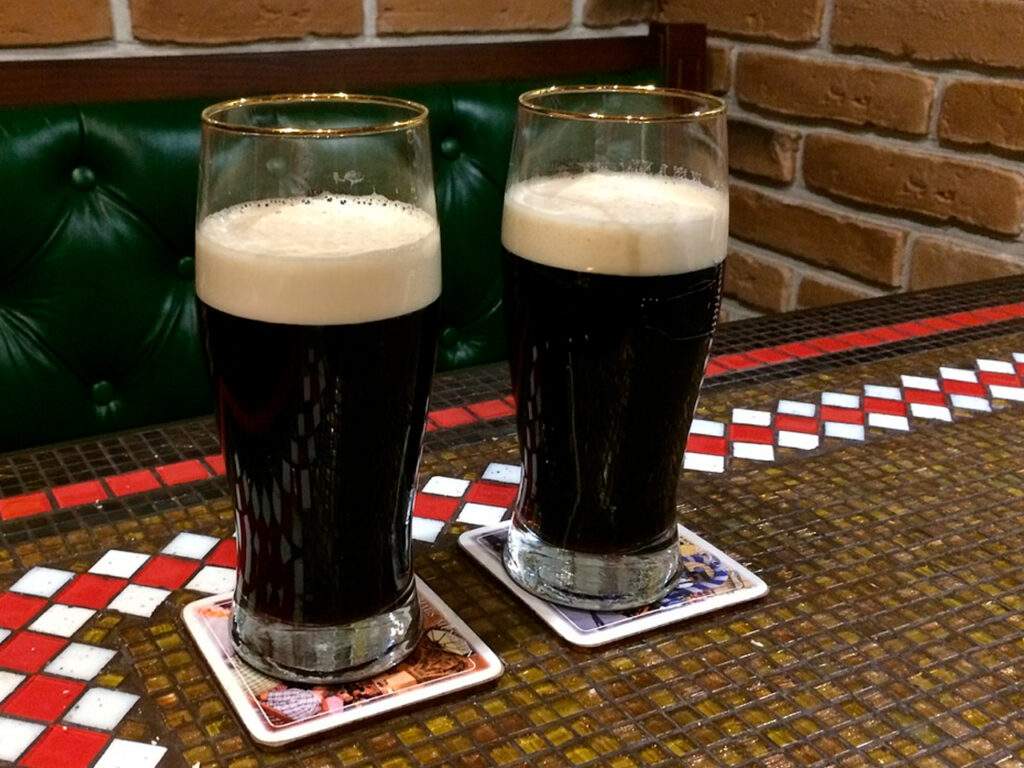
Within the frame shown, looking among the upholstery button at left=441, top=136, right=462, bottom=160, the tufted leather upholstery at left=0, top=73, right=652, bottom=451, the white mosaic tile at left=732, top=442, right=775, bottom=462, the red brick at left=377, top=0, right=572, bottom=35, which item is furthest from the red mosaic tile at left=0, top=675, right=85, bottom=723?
the red brick at left=377, top=0, right=572, bottom=35

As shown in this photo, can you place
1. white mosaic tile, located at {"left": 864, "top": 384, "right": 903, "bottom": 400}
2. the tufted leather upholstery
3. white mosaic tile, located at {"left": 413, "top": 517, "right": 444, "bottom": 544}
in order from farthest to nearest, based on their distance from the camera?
the tufted leather upholstery < white mosaic tile, located at {"left": 864, "top": 384, "right": 903, "bottom": 400} < white mosaic tile, located at {"left": 413, "top": 517, "right": 444, "bottom": 544}

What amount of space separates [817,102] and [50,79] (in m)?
1.01

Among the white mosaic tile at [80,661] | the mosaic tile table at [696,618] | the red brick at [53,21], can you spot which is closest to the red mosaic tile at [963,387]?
the mosaic tile table at [696,618]

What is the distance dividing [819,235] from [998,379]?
75cm

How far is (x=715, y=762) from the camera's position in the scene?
19.5 inches

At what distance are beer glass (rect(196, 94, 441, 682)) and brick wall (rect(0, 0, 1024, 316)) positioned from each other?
1.02m

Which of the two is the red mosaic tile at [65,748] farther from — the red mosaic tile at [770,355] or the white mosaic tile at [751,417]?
the red mosaic tile at [770,355]

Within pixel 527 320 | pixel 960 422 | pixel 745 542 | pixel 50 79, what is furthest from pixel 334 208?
pixel 50 79

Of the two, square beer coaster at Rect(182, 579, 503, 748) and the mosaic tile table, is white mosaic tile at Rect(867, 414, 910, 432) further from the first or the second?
square beer coaster at Rect(182, 579, 503, 748)

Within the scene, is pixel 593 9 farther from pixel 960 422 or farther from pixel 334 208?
pixel 334 208

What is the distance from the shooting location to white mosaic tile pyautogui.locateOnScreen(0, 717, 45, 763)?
19.5 inches

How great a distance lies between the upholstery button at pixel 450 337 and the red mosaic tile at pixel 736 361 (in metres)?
0.63

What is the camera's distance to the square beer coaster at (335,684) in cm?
51

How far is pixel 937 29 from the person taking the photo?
141cm
